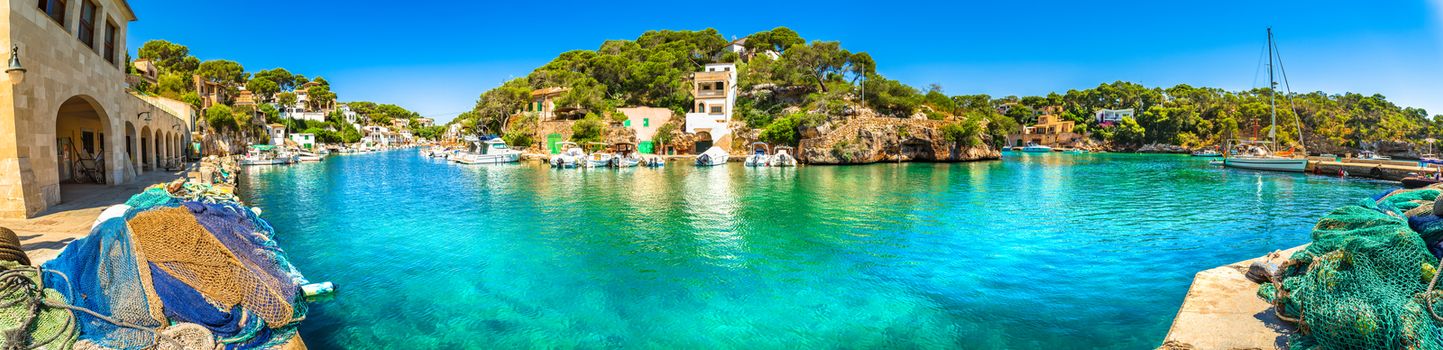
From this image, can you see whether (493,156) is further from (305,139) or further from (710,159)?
(305,139)

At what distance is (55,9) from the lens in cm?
1120

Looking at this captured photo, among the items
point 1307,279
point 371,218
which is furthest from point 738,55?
point 1307,279

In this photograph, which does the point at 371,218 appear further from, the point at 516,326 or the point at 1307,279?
the point at 1307,279

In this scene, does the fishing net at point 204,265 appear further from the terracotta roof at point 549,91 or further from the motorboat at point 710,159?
the terracotta roof at point 549,91

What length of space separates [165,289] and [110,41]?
51.6 ft

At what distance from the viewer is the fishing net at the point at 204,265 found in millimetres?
5379

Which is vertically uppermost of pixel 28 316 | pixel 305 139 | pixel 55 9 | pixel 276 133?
pixel 55 9

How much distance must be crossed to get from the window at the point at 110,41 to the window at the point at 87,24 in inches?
73.5

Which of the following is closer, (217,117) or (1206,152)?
(217,117)

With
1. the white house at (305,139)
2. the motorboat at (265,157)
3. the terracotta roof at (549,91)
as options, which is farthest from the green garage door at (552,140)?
the white house at (305,139)

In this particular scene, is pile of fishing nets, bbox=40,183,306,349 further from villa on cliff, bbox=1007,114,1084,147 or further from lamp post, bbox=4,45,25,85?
villa on cliff, bbox=1007,114,1084,147

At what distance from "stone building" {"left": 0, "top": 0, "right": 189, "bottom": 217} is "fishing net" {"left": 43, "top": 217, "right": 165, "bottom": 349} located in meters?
4.45

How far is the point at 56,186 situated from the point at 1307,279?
18710mm

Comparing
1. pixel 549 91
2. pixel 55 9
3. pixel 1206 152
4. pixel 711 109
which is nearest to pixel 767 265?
pixel 55 9
